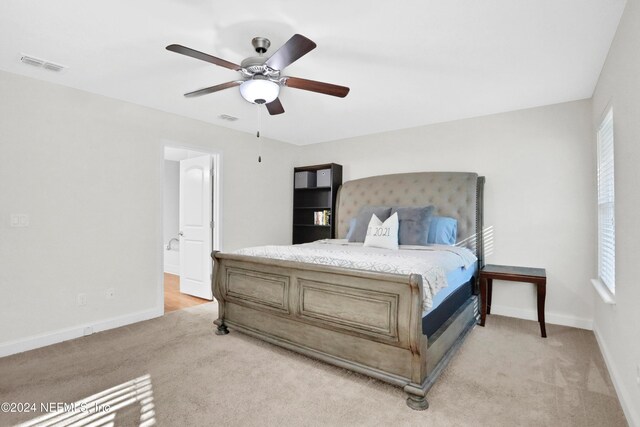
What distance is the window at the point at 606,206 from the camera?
95.2 inches

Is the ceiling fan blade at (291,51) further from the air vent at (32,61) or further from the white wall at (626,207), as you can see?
the air vent at (32,61)

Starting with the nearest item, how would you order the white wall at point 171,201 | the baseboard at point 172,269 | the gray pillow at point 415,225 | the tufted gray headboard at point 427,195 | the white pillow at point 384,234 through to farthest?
the white pillow at point 384,234, the gray pillow at point 415,225, the tufted gray headboard at point 427,195, the baseboard at point 172,269, the white wall at point 171,201

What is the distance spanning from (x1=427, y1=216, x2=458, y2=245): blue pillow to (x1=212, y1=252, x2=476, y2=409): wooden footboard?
0.82 metres

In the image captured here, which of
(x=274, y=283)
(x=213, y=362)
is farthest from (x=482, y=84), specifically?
(x=213, y=362)

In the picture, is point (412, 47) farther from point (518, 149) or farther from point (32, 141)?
point (32, 141)

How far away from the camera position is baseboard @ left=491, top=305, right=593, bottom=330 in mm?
3236

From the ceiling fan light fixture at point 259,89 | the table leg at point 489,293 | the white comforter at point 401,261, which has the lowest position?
the table leg at point 489,293

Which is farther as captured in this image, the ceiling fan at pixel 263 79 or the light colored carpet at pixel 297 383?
the ceiling fan at pixel 263 79

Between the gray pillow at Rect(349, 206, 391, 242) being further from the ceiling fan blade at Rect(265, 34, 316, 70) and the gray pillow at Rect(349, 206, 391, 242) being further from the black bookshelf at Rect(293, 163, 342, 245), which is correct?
the ceiling fan blade at Rect(265, 34, 316, 70)

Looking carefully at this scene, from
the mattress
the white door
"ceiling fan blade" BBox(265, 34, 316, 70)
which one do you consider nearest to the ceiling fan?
"ceiling fan blade" BBox(265, 34, 316, 70)

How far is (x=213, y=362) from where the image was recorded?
8.14ft

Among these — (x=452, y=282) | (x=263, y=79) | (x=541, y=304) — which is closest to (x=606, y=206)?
(x=541, y=304)

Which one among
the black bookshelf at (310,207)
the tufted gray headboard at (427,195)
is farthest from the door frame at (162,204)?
the tufted gray headboard at (427,195)

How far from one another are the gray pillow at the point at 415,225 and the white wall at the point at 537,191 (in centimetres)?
88
